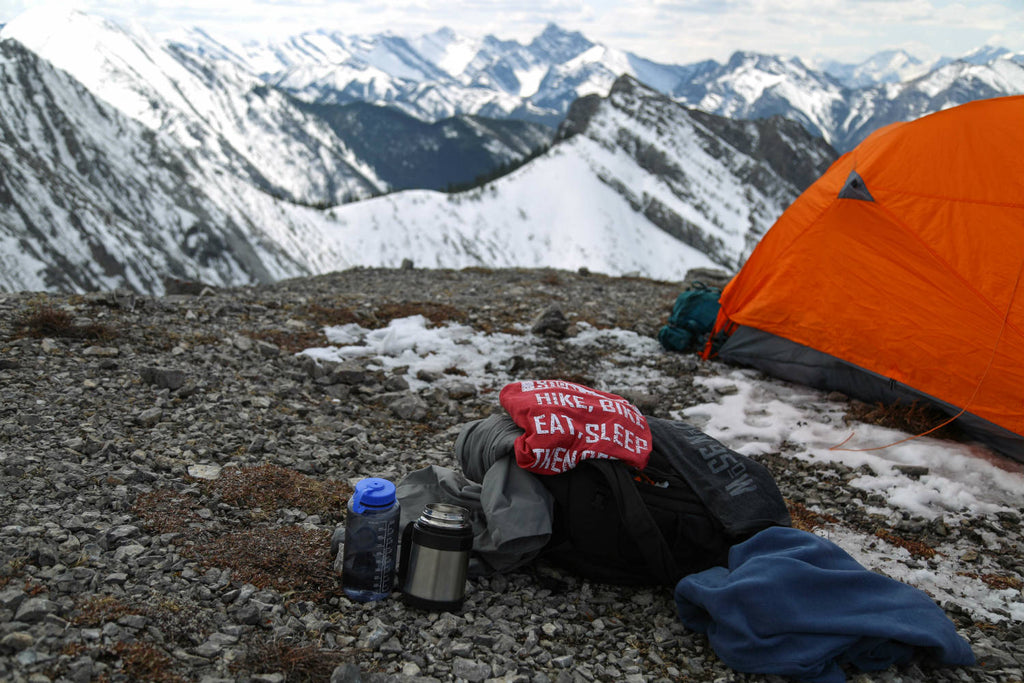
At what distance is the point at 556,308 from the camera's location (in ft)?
42.3

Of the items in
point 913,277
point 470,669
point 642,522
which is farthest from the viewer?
point 913,277

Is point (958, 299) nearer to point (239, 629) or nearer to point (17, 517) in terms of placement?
Result: point (239, 629)

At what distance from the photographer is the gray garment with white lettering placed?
16.2 ft

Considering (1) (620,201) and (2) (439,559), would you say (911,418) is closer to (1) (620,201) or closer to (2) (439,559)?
(2) (439,559)

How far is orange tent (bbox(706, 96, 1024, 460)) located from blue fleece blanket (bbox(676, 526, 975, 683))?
4.82m

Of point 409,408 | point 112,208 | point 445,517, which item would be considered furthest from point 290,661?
point 112,208

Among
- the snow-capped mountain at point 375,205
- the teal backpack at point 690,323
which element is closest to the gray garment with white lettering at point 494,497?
the teal backpack at point 690,323

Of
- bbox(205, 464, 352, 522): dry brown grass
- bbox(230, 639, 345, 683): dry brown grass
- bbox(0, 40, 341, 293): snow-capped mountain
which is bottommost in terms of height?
bbox(0, 40, 341, 293): snow-capped mountain

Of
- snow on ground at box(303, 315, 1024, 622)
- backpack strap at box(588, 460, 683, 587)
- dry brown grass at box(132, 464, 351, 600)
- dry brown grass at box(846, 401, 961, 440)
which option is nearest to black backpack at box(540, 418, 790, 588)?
backpack strap at box(588, 460, 683, 587)

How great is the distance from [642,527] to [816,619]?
1.26 metres

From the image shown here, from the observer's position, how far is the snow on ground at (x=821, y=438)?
19.4ft

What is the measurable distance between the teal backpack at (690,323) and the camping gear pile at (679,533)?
6.47m

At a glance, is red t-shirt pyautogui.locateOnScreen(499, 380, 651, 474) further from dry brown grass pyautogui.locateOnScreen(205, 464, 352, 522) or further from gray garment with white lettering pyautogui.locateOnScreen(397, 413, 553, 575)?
dry brown grass pyautogui.locateOnScreen(205, 464, 352, 522)

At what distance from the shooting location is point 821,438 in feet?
28.9
